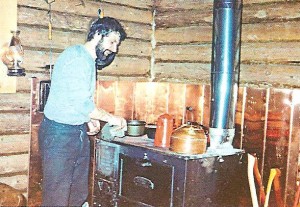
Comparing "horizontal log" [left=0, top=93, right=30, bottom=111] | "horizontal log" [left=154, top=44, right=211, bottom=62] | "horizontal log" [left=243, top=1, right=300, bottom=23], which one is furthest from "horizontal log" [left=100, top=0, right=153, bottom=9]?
"horizontal log" [left=0, top=93, right=30, bottom=111]

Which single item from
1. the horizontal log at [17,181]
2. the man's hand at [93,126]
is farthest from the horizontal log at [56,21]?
the horizontal log at [17,181]

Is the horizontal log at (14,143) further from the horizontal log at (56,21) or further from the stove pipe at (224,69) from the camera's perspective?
the stove pipe at (224,69)

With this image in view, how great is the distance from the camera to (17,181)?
176 inches

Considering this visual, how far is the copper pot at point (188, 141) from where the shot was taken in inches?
149

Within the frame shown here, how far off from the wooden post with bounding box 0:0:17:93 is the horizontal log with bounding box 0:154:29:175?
70 cm

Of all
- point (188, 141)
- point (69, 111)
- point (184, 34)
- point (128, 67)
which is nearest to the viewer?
point (69, 111)

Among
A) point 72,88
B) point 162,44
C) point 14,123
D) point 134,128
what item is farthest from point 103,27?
point 162,44

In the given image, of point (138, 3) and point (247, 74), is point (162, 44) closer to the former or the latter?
point (138, 3)

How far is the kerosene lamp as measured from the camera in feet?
13.8

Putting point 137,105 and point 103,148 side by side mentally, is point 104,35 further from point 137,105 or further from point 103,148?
point 137,105

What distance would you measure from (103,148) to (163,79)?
144 cm

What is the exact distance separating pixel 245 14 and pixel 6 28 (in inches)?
98.1

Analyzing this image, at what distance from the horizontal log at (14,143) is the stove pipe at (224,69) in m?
1.93

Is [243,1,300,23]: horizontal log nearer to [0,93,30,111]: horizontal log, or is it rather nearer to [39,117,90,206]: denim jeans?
[39,117,90,206]: denim jeans
